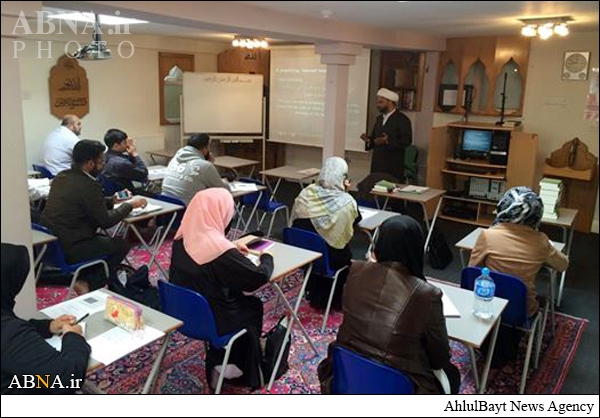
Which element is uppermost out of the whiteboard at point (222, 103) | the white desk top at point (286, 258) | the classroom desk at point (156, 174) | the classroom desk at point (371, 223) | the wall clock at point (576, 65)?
the wall clock at point (576, 65)

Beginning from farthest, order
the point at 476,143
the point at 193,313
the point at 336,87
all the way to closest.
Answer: the point at 476,143, the point at 336,87, the point at 193,313

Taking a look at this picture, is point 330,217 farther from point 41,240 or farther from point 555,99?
point 555,99

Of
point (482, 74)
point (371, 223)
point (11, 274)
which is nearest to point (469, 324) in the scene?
point (371, 223)

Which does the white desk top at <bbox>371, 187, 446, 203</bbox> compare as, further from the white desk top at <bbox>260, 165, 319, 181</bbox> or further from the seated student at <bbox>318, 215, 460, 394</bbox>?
the seated student at <bbox>318, 215, 460, 394</bbox>

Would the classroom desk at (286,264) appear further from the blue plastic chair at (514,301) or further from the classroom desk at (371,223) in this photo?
the blue plastic chair at (514,301)

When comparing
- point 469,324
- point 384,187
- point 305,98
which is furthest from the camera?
point 305,98

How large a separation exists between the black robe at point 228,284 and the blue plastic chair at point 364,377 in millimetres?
680

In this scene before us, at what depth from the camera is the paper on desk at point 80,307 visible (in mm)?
2250

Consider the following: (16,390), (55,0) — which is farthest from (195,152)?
(16,390)

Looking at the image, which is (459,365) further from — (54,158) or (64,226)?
(54,158)

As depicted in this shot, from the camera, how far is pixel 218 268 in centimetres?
248

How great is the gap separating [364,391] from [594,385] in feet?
5.89

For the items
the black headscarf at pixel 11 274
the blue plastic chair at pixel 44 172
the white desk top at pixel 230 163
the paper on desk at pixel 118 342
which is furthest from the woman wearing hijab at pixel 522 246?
the blue plastic chair at pixel 44 172

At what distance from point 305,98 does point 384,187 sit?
11.1ft
